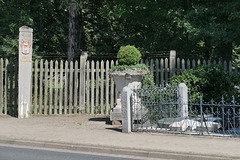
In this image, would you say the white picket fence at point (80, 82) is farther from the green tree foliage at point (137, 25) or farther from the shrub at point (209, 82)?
the green tree foliage at point (137, 25)

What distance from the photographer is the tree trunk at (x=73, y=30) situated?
1964cm

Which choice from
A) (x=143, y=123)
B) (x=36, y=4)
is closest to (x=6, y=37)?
(x=36, y=4)

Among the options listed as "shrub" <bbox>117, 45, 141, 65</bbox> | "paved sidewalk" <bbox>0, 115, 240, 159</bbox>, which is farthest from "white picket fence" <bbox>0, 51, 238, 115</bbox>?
"paved sidewalk" <bbox>0, 115, 240, 159</bbox>

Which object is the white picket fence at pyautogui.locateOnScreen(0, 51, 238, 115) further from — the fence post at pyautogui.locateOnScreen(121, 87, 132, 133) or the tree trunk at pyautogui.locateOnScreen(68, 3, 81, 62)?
the tree trunk at pyautogui.locateOnScreen(68, 3, 81, 62)

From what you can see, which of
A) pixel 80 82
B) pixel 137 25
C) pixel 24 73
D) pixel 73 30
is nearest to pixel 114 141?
pixel 80 82

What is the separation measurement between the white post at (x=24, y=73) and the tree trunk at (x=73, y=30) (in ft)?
18.4

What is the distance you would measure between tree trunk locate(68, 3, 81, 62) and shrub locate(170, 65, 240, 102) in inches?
312

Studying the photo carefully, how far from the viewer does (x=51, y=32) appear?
25078 mm

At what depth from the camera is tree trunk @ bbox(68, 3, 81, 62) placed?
64.4 ft

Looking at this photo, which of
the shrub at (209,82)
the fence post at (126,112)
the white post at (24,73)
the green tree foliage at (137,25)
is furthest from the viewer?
the green tree foliage at (137,25)

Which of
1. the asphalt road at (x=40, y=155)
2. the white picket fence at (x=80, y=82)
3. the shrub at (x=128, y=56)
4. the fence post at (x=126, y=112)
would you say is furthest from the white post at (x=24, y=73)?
the asphalt road at (x=40, y=155)

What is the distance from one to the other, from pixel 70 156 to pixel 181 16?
12557 mm

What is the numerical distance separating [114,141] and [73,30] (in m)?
11.8

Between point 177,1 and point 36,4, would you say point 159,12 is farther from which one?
point 36,4
